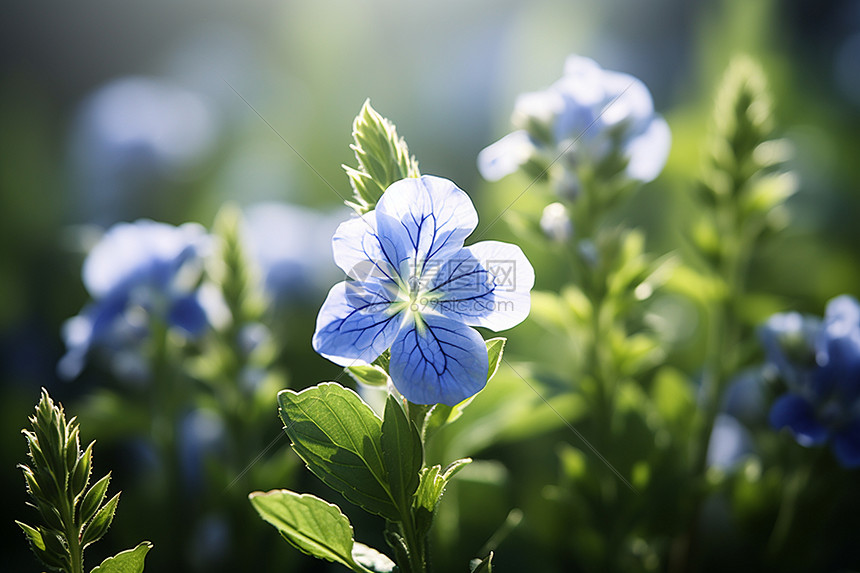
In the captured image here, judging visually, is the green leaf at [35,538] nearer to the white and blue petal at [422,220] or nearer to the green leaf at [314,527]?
the green leaf at [314,527]

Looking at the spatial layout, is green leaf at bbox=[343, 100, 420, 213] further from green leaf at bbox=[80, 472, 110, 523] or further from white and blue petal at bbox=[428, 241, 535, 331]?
green leaf at bbox=[80, 472, 110, 523]

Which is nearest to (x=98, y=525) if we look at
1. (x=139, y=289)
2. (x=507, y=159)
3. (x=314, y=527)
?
(x=314, y=527)

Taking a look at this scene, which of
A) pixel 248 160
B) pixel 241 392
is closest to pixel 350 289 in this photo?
pixel 241 392

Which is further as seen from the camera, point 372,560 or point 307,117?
point 307,117

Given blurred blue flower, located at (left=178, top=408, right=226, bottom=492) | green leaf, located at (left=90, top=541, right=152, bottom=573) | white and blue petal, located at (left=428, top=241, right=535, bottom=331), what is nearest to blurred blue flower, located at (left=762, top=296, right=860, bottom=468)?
white and blue petal, located at (left=428, top=241, right=535, bottom=331)

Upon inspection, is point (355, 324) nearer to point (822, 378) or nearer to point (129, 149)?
point (822, 378)

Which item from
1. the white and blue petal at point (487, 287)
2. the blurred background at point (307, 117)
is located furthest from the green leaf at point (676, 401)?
the white and blue petal at point (487, 287)

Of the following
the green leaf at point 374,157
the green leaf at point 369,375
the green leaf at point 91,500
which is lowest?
the green leaf at point 91,500
